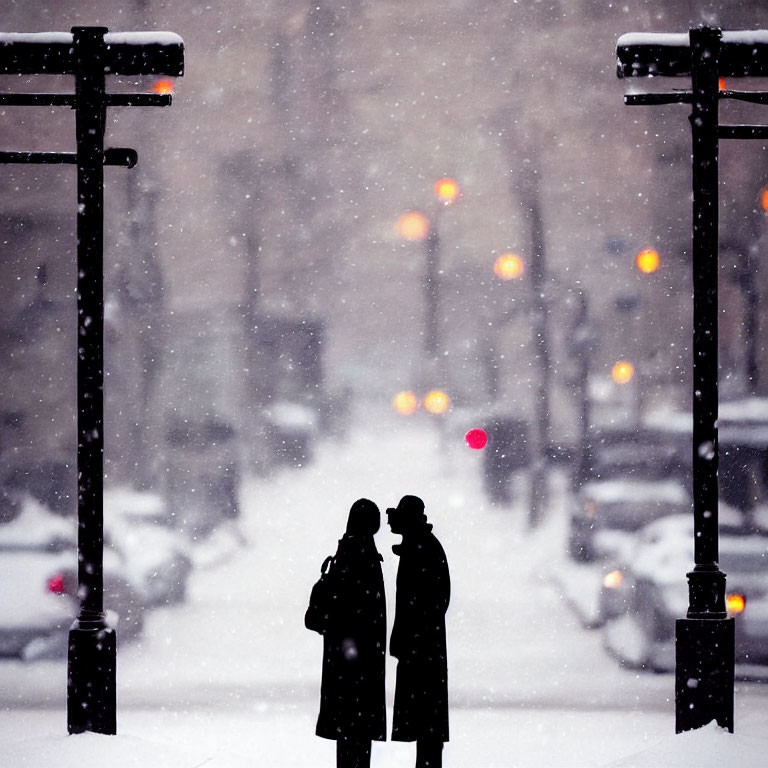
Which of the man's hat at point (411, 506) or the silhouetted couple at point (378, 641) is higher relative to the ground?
the man's hat at point (411, 506)

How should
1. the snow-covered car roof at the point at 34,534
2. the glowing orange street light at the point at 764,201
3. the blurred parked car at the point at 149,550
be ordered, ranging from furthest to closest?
the glowing orange street light at the point at 764,201
the blurred parked car at the point at 149,550
the snow-covered car roof at the point at 34,534

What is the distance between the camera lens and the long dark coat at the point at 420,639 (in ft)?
18.8

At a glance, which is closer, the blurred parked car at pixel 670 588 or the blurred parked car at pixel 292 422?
the blurred parked car at pixel 670 588

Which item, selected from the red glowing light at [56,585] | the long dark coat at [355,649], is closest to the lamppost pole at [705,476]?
the long dark coat at [355,649]

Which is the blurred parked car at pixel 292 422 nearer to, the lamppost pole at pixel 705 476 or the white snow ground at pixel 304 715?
the white snow ground at pixel 304 715

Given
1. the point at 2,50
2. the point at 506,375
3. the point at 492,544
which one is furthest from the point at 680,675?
the point at 506,375

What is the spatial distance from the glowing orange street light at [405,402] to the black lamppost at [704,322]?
30358 mm

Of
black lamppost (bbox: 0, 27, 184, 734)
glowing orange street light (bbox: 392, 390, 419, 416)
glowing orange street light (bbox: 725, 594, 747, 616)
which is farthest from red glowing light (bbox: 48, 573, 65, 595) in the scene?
glowing orange street light (bbox: 392, 390, 419, 416)

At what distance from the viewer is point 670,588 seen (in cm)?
970

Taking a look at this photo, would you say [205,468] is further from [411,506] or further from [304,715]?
[411,506]

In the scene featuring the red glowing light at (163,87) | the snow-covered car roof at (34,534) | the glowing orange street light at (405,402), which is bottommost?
the snow-covered car roof at (34,534)

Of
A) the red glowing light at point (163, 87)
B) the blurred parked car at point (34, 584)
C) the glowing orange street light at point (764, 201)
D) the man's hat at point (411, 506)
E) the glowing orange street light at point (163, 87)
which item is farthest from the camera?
the glowing orange street light at point (764, 201)

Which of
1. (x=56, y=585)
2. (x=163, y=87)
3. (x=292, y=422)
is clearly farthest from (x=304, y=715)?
(x=292, y=422)

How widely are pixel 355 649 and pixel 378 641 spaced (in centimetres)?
14
